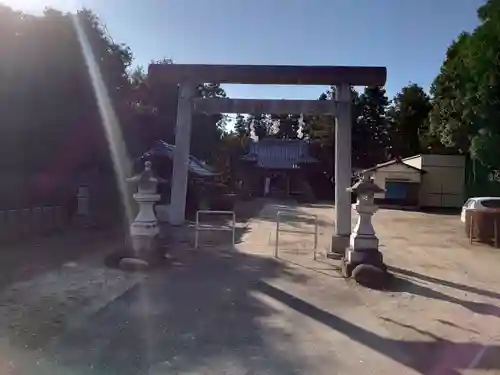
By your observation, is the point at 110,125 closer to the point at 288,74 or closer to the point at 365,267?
the point at 288,74

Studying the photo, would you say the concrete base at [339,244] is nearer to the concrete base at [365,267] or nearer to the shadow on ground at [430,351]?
the concrete base at [365,267]

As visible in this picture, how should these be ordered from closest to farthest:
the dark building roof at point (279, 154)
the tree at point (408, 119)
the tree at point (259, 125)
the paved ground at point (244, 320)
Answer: the paved ground at point (244, 320) < the dark building roof at point (279, 154) < the tree at point (408, 119) < the tree at point (259, 125)

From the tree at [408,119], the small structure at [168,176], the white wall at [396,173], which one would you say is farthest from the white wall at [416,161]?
the small structure at [168,176]

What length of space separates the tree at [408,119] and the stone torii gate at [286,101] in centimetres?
3367

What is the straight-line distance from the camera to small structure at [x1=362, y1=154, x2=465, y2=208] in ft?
111

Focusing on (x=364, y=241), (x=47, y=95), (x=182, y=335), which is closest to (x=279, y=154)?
(x=47, y=95)

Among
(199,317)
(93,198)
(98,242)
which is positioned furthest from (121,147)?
(199,317)

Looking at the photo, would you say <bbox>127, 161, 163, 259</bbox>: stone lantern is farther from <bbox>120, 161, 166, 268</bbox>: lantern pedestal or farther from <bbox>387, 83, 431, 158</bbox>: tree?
<bbox>387, 83, 431, 158</bbox>: tree

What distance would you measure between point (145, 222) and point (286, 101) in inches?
162

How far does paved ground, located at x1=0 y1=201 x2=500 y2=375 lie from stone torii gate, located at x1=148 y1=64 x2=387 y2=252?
1.87 meters

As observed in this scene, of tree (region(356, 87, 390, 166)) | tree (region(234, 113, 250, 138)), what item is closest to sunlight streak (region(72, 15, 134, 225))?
tree (region(356, 87, 390, 166))

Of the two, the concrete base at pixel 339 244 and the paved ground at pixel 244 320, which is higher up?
the concrete base at pixel 339 244

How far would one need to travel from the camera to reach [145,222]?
9.43m

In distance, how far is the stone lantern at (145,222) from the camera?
932 cm
